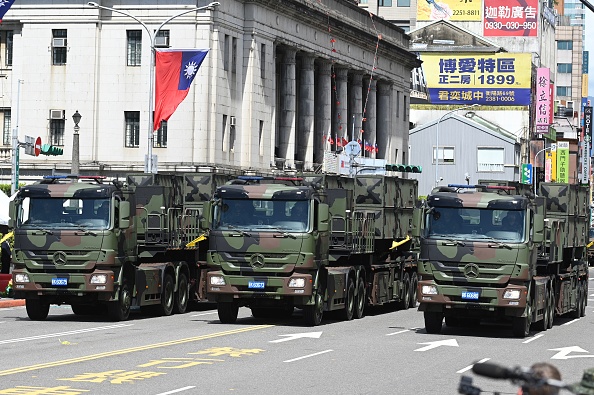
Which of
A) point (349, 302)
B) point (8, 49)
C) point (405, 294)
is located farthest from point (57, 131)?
point (349, 302)

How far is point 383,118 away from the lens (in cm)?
9625

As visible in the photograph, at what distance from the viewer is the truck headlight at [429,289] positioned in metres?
26.2

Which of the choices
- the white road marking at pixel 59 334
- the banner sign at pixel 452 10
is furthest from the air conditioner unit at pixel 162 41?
the banner sign at pixel 452 10

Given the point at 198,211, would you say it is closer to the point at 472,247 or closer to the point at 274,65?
the point at 472,247

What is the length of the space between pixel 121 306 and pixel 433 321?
6.54 m

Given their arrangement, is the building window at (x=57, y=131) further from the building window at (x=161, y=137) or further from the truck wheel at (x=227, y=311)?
the truck wheel at (x=227, y=311)

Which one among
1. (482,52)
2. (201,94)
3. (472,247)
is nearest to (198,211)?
(472,247)

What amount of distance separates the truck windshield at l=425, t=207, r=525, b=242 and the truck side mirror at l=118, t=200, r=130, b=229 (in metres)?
6.12

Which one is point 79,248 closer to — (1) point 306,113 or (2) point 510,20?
(1) point 306,113

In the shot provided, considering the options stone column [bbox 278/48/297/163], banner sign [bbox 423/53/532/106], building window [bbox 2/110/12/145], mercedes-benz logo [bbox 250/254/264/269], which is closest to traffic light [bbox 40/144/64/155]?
building window [bbox 2/110/12/145]

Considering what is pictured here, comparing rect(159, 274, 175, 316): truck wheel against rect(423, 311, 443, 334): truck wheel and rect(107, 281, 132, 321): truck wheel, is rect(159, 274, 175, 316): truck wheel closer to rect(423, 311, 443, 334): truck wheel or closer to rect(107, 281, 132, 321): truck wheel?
rect(107, 281, 132, 321): truck wheel

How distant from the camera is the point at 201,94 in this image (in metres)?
64.4

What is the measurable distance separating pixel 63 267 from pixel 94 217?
3.93 ft

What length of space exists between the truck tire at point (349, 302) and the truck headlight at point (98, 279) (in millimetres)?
5483
